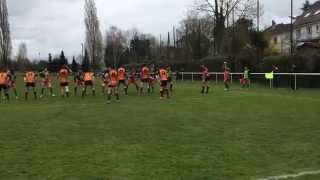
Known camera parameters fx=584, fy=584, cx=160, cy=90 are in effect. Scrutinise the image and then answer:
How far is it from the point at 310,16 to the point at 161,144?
84.4 m

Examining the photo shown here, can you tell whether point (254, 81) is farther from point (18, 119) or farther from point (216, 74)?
point (18, 119)

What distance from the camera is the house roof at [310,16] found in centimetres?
9062

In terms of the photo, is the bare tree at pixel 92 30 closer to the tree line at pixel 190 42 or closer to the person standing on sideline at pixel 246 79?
the tree line at pixel 190 42

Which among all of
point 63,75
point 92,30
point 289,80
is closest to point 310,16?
point 92,30

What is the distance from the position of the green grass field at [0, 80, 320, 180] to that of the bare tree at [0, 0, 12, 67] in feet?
213

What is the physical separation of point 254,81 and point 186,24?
4452cm

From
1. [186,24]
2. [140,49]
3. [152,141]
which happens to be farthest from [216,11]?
[152,141]

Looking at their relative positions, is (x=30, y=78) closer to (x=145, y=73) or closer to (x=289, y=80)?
(x=145, y=73)

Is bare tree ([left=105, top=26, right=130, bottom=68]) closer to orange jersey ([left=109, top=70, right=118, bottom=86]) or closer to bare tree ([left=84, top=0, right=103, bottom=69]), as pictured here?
bare tree ([left=84, top=0, right=103, bottom=69])

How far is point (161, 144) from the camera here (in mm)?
13414

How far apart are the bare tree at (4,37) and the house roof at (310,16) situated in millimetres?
46165

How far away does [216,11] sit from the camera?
71062 millimetres

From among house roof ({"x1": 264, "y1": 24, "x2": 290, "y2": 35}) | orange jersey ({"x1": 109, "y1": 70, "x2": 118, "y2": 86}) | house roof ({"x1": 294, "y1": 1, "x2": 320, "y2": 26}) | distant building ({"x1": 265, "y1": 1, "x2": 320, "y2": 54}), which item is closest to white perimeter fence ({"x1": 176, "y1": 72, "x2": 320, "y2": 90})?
orange jersey ({"x1": 109, "y1": 70, "x2": 118, "y2": 86})

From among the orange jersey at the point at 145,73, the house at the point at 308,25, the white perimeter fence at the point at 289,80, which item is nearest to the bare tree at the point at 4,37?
the house at the point at 308,25
